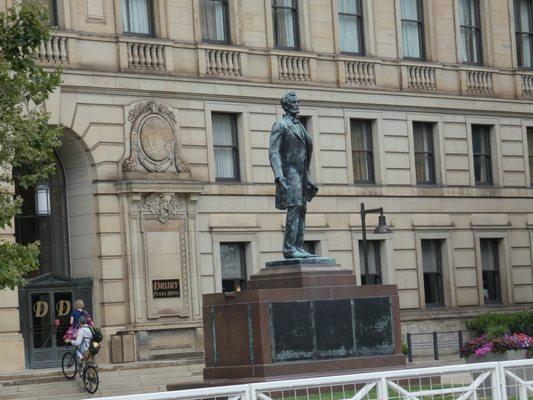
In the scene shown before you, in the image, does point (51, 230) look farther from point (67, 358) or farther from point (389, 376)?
point (389, 376)

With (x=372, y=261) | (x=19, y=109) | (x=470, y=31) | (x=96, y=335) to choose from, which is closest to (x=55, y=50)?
(x=96, y=335)

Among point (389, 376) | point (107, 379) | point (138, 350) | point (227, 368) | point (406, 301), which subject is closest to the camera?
point (389, 376)

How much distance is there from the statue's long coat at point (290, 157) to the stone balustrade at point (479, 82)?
2452 centimetres

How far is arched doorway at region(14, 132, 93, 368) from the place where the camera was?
139 ft

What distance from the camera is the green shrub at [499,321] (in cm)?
5000

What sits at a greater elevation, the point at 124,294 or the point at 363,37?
the point at 363,37

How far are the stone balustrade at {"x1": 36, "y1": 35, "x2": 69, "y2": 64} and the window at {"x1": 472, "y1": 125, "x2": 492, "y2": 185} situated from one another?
16605 millimetres

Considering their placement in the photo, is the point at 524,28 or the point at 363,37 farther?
the point at 524,28

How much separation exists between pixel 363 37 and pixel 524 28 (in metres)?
7.77

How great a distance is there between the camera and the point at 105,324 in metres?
43.1

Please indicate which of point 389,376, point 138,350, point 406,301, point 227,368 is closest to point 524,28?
point 406,301

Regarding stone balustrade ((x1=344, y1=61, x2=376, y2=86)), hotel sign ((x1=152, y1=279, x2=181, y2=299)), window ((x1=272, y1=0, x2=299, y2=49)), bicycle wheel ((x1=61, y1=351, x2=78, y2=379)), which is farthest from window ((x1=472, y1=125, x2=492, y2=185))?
bicycle wheel ((x1=61, y1=351, x2=78, y2=379))

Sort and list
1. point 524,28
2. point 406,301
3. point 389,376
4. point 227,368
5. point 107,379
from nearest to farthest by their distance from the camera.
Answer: point 389,376 < point 227,368 < point 107,379 < point 406,301 < point 524,28

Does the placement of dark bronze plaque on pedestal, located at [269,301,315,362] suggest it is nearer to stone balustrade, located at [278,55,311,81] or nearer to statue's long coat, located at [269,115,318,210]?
statue's long coat, located at [269,115,318,210]
